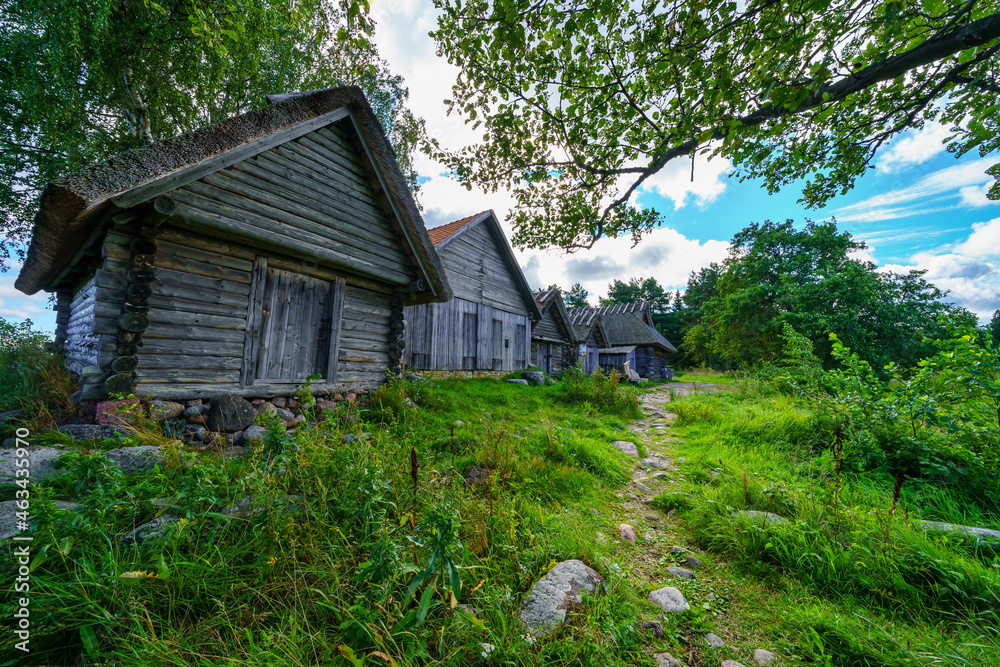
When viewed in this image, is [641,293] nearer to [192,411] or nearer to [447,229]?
[447,229]

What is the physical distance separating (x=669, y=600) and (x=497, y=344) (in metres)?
10.3

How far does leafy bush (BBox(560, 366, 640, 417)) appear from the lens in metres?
8.05

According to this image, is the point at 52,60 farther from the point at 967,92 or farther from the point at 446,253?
the point at 967,92

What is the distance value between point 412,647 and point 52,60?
11085 mm

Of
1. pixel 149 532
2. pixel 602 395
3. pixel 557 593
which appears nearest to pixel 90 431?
pixel 149 532

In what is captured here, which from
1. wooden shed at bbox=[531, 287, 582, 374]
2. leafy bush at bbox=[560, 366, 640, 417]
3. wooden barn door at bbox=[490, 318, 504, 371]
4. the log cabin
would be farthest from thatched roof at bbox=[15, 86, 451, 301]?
the log cabin

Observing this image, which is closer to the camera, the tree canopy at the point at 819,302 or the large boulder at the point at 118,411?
the large boulder at the point at 118,411

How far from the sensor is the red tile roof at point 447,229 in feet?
34.7

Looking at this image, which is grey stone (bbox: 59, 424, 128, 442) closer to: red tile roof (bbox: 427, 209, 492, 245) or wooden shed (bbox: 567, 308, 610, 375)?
red tile roof (bbox: 427, 209, 492, 245)

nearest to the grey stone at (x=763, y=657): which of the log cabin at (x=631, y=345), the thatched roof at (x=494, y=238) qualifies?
the thatched roof at (x=494, y=238)

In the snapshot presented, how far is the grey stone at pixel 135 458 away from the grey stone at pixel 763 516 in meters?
4.50

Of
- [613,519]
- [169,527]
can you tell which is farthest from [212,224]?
[613,519]

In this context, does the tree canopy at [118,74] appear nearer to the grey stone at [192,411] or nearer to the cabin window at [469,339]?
the grey stone at [192,411]

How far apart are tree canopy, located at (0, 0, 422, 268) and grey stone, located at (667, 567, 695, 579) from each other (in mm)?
6985
